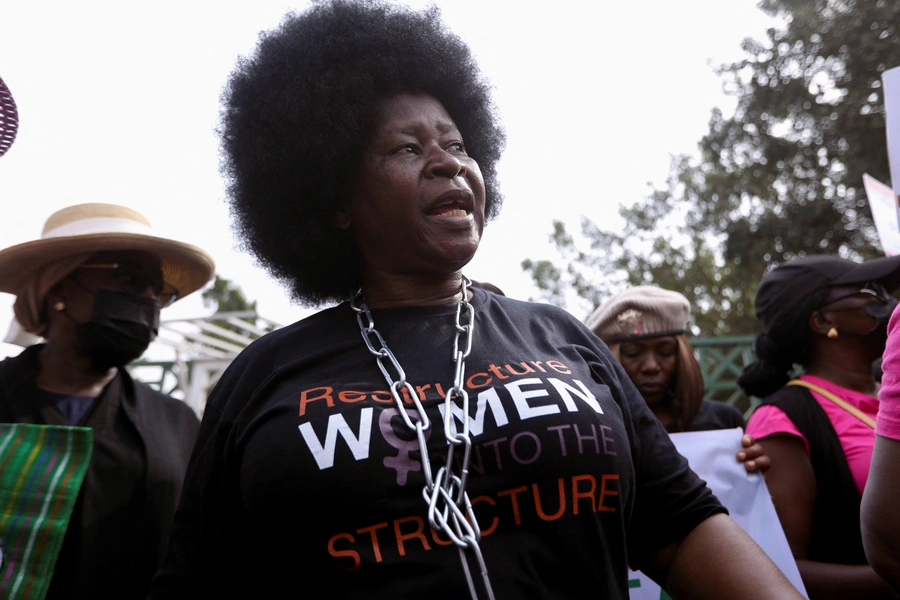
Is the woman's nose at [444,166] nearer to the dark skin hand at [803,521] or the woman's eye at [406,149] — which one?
the woman's eye at [406,149]

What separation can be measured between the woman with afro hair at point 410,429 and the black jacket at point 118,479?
129cm

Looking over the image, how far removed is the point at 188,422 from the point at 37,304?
873 mm

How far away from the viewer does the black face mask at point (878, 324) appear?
10.2 ft

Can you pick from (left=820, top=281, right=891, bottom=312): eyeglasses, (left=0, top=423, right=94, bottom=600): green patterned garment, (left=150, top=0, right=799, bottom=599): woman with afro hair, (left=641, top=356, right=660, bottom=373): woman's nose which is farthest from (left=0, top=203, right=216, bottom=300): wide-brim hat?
(left=820, top=281, right=891, bottom=312): eyeglasses

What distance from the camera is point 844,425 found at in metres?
2.98

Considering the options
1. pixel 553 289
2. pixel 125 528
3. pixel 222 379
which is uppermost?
pixel 553 289

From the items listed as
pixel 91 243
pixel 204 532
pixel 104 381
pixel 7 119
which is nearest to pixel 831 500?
pixel 204 532

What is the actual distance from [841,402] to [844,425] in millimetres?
125

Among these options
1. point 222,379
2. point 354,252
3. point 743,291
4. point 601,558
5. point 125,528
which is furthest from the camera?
point 743,291

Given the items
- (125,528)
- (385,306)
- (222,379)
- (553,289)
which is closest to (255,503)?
(222,379)

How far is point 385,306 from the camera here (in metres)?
2.07

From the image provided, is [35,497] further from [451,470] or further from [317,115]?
[451,470]

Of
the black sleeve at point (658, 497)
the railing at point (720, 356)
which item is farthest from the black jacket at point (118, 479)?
the railing at point (720, 356)

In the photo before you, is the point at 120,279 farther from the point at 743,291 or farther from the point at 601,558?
the point at 743,291
